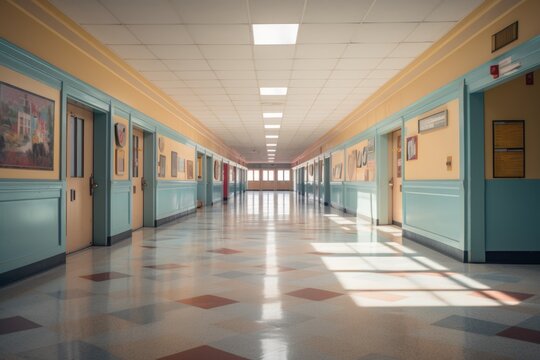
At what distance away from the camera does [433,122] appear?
629 cm

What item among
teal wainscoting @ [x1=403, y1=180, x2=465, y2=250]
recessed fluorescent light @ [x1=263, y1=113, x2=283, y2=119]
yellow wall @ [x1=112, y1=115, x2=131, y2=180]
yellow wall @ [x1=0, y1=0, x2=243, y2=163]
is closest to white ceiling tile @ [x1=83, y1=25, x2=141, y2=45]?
yellow wall @ [x1=0, y1=0, x2=243, y2=163]

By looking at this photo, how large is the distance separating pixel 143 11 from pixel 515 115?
4.63 metres

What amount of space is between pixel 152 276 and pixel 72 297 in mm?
917

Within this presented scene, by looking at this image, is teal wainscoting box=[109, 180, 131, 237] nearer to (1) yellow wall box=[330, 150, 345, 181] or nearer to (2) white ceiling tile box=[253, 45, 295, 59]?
(2) white ceiling tile box=[253, 45, 295, 59]

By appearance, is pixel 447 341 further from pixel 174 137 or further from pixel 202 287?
pixel 174 137

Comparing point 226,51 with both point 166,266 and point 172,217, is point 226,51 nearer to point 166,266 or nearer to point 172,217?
point 166,266

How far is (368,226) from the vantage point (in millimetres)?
9414

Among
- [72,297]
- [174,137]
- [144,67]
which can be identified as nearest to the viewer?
[72,297]

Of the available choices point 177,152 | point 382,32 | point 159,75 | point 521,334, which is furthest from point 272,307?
point 177,152

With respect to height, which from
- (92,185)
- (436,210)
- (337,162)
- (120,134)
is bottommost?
(436,210)

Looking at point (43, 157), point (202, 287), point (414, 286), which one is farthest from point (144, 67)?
point (414, 286)

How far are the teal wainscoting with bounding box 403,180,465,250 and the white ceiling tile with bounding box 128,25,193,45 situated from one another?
4113mm

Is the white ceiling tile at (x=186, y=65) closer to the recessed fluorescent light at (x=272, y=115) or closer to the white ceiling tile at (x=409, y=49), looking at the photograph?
the white ceiling tile at (x=409, y=49)

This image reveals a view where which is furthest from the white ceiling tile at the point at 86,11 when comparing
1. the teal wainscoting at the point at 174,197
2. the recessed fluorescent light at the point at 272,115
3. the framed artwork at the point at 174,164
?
the recessed fluorescent light at the point at 272,115
